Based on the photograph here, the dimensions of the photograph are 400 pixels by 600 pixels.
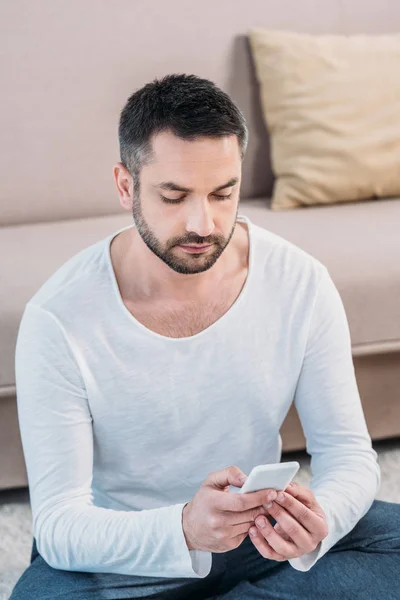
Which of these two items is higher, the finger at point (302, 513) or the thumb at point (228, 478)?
the thumb at point (228, 478)

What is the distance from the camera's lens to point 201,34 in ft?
7.07

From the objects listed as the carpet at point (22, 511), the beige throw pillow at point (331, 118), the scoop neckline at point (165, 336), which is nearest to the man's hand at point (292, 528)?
the scoop neckline at point (165, 336)

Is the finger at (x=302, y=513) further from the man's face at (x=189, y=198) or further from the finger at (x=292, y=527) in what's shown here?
the man's face at (x=189, y=198)

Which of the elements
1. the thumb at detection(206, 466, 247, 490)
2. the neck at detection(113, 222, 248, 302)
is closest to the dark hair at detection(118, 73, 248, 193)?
the neck at detection(113, 222, 248, 302)

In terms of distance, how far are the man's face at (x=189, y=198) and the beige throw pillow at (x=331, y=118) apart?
0.90 metres

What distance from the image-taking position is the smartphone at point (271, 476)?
1011 millimetres

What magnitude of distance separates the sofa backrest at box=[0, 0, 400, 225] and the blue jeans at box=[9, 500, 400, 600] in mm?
1005

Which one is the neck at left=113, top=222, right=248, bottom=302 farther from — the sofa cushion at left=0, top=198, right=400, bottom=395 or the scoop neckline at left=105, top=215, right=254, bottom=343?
the sofa cushion at left=0, top=198, right=400, bottom=395

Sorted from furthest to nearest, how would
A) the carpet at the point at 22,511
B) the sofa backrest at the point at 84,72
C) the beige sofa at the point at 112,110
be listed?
the sofa backrest at the point at 84,72
the beige sofa at the point at 112,110
the carpet at the point at 22,511

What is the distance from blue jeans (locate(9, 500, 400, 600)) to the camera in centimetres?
121

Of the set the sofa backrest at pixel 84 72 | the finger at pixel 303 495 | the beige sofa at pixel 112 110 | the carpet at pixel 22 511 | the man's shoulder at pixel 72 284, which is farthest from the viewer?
the sofa backrest at pixel 84 72

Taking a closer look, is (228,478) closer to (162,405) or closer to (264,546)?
(264,546)

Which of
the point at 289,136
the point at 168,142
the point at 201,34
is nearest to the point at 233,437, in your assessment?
the point at 168,142

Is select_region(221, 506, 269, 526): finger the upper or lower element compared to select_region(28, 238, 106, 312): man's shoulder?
lower
